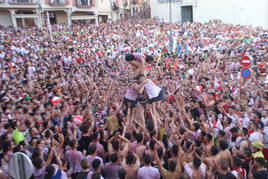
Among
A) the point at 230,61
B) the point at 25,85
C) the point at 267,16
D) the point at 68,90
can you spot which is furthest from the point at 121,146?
the point at 267,16

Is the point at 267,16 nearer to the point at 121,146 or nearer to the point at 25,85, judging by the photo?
the point at 25,85

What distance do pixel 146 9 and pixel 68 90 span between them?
120ft

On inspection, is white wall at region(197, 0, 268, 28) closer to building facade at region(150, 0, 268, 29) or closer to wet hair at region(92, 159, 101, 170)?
building facade at region(150, 0, 268, 29)

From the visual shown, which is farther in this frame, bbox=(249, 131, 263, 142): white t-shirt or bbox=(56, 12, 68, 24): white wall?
bbox=(56, 12, 68, 24): white wall

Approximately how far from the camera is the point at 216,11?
31297 mm

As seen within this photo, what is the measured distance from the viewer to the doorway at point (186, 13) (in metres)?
34.2

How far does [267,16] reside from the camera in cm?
2734

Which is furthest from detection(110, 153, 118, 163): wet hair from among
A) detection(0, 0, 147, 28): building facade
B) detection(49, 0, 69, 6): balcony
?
detection(49, 0, 69, 6): balcony

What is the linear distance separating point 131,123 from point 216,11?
29390 millimetres

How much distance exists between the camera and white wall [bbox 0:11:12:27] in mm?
24077

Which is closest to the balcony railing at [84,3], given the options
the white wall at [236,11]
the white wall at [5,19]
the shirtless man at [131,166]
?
the white wall at [5,19]

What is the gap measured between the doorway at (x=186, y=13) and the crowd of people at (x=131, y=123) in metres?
22.2

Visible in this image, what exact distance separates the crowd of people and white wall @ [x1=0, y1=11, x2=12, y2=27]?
1285cm

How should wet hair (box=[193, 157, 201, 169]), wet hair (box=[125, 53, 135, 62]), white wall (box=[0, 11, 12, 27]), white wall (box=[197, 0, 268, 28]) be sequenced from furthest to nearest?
white wall (box=[197, 0, 268, 28])
white wall (box=[0, 11, 12, 27])
wet hair (box=[125, 53, 135, 62])
wet hair (box=[193, 157, 201, 169])
